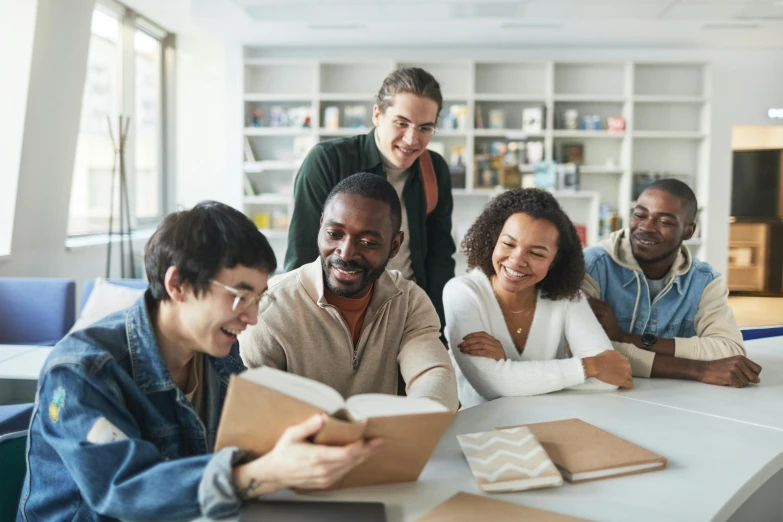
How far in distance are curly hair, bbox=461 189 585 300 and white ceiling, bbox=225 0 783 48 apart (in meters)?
3.73

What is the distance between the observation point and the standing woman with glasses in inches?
89.2

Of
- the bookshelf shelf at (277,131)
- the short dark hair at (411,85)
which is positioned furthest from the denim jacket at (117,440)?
the bookshelf shelf at (277,131)

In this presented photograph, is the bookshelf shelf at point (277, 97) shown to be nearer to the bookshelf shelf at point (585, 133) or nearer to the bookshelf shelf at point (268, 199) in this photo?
the bookshelf shelf at point (268, 199)

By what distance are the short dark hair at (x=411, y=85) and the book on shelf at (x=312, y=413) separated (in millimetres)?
1409

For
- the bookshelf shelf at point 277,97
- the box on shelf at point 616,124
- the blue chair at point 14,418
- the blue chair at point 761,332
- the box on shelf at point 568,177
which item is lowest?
the blue chair at point 14,418

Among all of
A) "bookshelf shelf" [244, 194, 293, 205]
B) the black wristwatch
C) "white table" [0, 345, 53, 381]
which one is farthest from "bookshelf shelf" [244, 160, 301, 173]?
the black wristwatch

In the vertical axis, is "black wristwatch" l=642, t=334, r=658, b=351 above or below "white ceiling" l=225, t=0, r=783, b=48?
below

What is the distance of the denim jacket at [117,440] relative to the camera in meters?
1.03

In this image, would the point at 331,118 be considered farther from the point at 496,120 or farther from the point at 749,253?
the point at 749,253

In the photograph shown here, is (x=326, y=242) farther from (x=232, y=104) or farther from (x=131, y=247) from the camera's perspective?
(x=232, y=104)

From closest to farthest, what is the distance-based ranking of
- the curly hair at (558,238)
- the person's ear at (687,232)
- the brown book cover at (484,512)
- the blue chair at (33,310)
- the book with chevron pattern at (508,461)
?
1. the brown book cover at (484,512)
2. the book with chevron pattern at (508,461)
3. the curly hair at (558,238)
4. the person's ear at (687,232)
5. the blue chair at (33,310)

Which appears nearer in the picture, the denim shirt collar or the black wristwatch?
the denim shirt collar

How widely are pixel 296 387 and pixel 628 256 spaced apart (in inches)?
Result: 69.2

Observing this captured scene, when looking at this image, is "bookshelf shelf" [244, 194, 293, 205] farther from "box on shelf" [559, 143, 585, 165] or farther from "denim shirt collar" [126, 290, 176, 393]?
"denim shirt collar" [126, 290, 176, 393]
